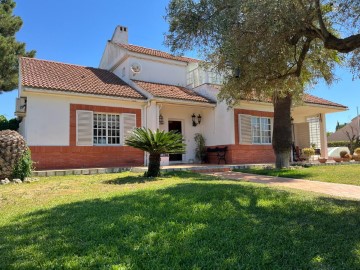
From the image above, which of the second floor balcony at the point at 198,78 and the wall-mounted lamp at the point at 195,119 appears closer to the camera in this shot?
the wall-mounted lamp at the point at 195,119

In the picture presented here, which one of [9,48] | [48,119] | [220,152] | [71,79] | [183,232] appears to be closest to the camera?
[183,232]

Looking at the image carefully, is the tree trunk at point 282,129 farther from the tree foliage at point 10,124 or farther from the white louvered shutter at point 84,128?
the tree foliage at point 10,124

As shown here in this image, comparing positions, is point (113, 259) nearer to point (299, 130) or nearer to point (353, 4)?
point (353, 4)

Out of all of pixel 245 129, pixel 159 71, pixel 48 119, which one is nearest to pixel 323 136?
pixel 245 129

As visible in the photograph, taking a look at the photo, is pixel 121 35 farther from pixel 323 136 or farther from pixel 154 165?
pixel 323 136

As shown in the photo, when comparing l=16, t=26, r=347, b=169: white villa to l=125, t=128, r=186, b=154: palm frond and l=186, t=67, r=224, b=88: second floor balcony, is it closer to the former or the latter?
l=186, t=67, r=224, b=88: second floor balcony

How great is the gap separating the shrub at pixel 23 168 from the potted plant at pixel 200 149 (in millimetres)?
10010

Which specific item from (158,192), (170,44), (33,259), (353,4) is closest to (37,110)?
(170,44)

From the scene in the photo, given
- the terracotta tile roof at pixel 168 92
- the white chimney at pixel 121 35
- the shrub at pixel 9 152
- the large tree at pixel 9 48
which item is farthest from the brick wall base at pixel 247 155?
the large tree at pixel 9 48

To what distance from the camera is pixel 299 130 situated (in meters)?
22.3

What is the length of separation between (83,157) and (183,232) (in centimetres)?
1106

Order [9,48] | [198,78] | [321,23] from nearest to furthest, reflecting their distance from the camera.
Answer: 1. [321,23]
2. [198,78]
3. [9,48]

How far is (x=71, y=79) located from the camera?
15641 millimetres

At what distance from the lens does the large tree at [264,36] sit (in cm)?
666
